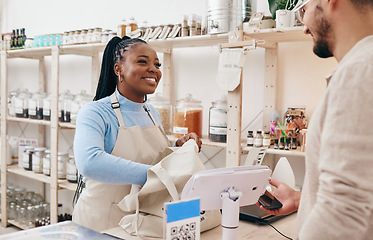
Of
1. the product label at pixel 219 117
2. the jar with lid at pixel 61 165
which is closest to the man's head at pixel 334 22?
the product label at pixel 219 117

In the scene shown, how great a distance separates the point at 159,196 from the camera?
1.29 meters

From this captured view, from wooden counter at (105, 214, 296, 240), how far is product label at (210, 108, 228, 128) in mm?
816

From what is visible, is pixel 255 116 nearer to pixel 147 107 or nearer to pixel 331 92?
pixel 147 107

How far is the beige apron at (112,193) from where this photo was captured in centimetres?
155

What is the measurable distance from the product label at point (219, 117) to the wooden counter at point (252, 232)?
0.82m

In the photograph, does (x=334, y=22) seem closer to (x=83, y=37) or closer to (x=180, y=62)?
(x=180, y=62)

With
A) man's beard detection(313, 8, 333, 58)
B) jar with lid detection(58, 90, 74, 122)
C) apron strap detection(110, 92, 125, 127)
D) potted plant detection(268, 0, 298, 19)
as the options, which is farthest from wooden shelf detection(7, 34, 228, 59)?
man's beard detection(313, 8, 333, 58)

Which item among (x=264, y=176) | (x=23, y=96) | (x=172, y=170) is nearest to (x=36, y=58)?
(x=23, y=96)

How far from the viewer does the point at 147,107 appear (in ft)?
5.94

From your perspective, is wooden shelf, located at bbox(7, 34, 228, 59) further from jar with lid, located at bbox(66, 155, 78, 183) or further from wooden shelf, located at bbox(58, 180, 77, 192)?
wooden shelf, located at bbox(58, 180, 77, 192)

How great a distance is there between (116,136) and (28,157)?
2.17 meters

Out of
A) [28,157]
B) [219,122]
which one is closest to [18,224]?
[28,157]

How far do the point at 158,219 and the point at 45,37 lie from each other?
2.37 meters

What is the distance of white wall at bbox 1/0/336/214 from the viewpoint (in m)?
2.23
